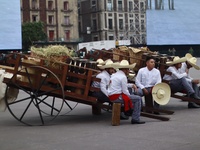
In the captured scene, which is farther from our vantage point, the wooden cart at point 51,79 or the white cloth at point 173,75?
the white cloth at point 173,75

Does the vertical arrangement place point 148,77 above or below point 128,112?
above

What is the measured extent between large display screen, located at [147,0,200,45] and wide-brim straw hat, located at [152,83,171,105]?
5376 cm

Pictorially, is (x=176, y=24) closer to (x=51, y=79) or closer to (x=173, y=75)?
(x=173, y=75)

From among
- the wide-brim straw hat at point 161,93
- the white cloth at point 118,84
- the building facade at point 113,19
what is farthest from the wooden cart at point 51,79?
the building facade at point 113,19

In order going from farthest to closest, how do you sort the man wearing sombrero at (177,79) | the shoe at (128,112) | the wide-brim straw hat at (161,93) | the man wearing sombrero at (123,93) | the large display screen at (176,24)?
the large display screen at (176,24) < the man wearing sombrero at (177,79) < the wide-brim straw hat at (161,93) < the shoe at (128,112) < the man wearing sombrero at (123,93)

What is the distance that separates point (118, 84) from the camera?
420 inches

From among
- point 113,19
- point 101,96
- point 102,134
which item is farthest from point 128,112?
point 113,19

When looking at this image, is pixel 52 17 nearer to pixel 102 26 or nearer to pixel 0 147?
pixel 102 26

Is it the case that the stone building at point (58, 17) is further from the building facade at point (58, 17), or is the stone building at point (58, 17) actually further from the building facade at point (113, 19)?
the building facade at point (113, 19)

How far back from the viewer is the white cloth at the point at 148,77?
11891 millimetres

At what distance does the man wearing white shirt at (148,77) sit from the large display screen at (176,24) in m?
53.5

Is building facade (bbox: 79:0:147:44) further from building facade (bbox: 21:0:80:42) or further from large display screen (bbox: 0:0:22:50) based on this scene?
large display screen (bbox: 0:0:22:50)

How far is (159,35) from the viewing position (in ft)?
220

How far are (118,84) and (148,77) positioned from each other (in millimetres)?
1462
